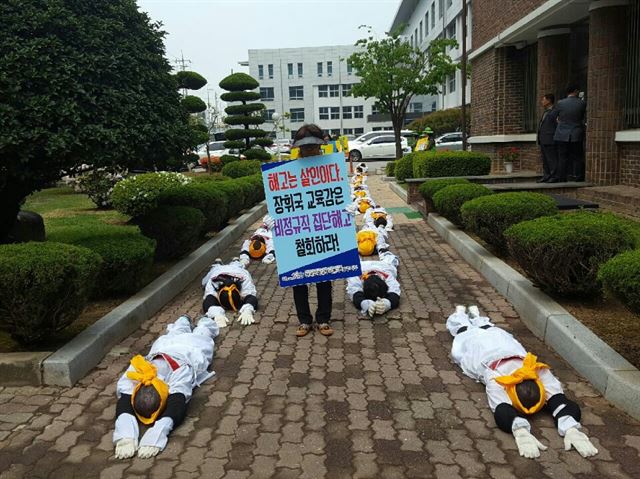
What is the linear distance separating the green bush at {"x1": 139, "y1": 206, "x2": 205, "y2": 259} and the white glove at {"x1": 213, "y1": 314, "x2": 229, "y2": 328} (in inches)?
84.5

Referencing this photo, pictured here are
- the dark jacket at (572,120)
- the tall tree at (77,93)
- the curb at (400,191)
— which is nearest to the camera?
the tall tree at (77,93)

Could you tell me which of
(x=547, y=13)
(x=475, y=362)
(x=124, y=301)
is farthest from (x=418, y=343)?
(x=547, y=13)

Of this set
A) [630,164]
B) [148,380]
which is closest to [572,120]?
[630,164]

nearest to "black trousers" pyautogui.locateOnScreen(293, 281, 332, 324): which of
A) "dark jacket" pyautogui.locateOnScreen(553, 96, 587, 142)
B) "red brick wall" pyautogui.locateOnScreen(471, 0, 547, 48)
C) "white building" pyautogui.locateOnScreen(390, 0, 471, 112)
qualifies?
"dark jacket" pyautogui.locateOnScreen(553, 96, 587, 142)

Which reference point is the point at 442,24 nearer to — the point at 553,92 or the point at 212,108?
the point at 212,108

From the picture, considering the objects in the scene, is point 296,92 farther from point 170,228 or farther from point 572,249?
point 572,249

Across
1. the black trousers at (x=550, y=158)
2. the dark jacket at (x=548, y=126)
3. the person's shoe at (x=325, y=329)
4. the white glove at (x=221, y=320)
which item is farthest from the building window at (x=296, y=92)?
the person's shoe at (x=325, y=329)

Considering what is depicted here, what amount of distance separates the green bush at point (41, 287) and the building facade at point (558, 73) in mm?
8747

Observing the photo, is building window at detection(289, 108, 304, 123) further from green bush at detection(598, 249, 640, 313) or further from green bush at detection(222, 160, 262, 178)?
green bush at detection(598, 249, 640, 313)

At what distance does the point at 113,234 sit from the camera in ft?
20.5

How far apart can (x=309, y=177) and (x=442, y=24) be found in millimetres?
42541

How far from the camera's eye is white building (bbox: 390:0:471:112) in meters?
39.4

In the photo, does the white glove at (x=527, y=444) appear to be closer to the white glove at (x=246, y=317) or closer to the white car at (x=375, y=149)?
the white glove at (x=246, y=317)

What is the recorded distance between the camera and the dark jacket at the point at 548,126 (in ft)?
36.9
